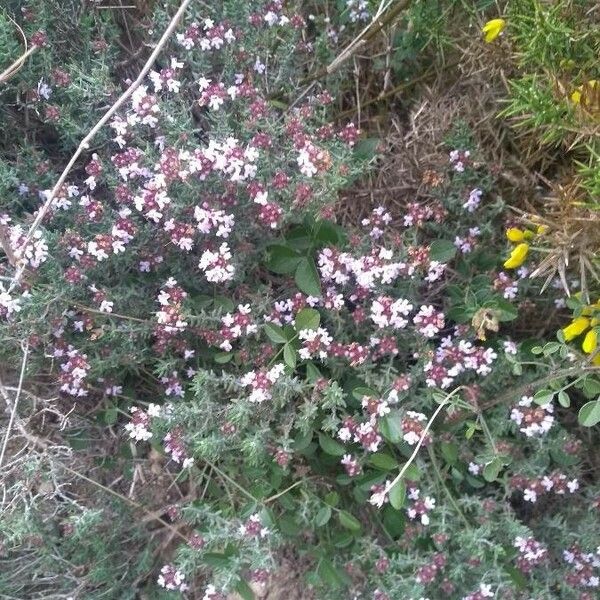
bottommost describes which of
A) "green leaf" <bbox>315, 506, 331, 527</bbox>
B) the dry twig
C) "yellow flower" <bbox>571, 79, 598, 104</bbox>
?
"green leaf" <bbox>315, 506, 331, 527</bbox>

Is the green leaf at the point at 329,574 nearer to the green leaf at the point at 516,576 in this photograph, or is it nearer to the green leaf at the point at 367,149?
the green leaf at the point at 516,576

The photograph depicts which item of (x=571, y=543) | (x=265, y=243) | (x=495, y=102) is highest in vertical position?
(x=265, y=243)

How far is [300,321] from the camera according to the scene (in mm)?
2129

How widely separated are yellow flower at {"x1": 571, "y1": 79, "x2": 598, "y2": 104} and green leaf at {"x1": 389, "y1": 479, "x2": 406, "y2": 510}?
1.14 metres

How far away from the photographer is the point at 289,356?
2.09 metres

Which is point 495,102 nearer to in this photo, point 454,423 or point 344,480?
point 454,423

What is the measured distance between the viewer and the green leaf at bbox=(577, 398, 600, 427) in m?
2.01

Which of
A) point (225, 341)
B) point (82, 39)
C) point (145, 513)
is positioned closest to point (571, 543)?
point (225, 341)

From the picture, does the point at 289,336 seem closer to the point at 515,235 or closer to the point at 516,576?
the point at 515,235

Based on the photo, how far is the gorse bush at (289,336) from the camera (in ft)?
6.83

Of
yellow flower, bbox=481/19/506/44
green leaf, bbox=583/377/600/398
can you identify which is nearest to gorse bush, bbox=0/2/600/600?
green leaf, bbox=583/377/600/398

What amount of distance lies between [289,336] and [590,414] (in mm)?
853

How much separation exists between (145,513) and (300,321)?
0.99 meters

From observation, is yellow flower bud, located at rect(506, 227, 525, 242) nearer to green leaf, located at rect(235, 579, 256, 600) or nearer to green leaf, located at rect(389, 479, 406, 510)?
green leaf, located at rect(389, 479, 406, 510)
